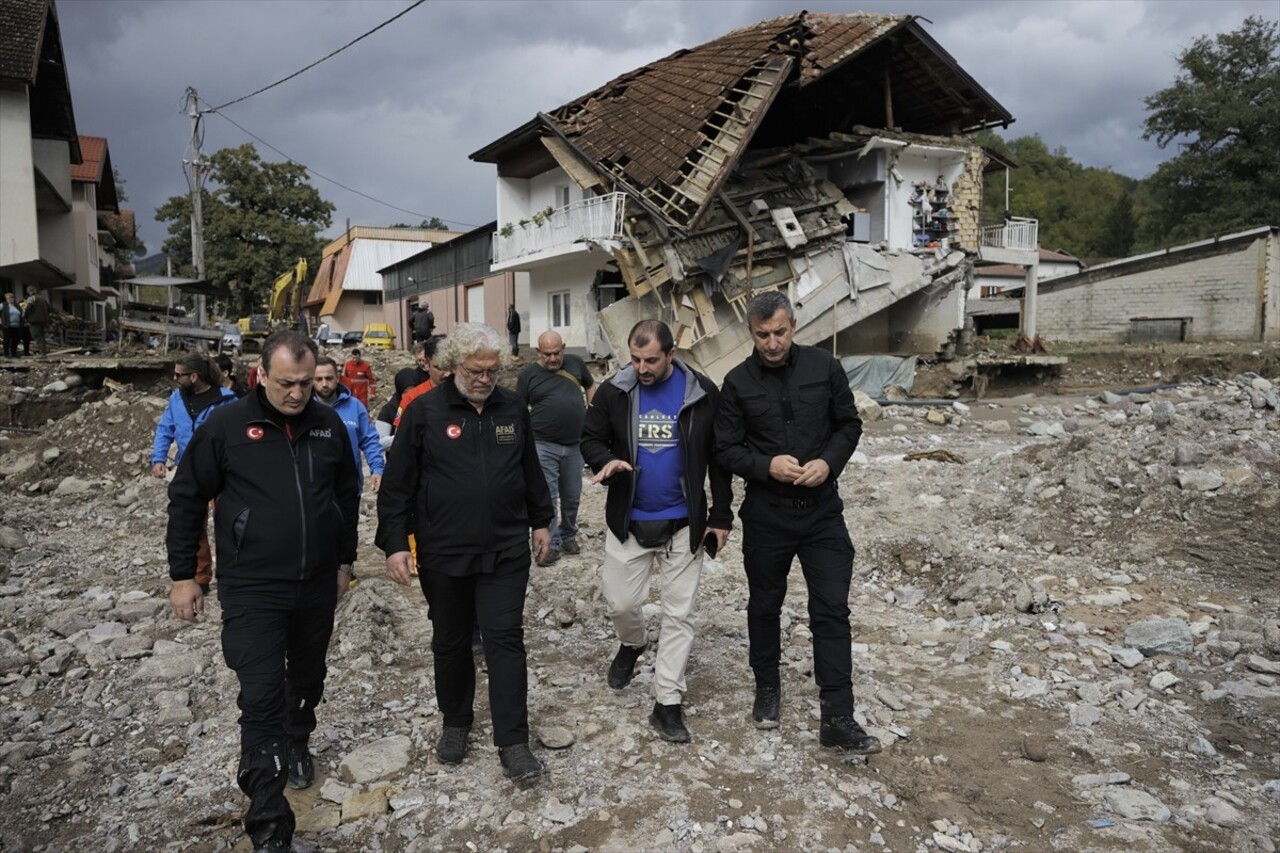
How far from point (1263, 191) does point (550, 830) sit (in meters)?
44.4

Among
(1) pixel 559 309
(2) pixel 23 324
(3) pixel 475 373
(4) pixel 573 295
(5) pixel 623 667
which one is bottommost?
(5) pixel 623 667

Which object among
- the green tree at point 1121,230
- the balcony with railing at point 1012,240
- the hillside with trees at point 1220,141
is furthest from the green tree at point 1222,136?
the balcony with railing at point 1012,240

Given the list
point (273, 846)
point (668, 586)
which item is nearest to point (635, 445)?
point (668, 586)

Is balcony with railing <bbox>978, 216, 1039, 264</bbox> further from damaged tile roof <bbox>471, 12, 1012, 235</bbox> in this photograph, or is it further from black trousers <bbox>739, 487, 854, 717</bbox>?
black trousers <bbox>739, 487, 854, 717</bbox>

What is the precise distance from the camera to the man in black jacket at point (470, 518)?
3572 mm

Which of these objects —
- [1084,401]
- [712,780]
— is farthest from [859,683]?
[1084,401]

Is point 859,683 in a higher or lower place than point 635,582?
lower

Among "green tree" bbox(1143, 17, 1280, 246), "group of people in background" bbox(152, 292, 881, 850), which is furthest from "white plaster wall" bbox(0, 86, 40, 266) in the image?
"green tree" bbox(1143, 17, 1280, 246)

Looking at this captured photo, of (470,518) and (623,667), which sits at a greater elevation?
(470,518)

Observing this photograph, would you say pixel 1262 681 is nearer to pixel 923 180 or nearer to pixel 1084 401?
pixel 1084 401

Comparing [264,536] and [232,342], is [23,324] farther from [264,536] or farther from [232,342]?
[264,536]

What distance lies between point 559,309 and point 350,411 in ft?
67.2

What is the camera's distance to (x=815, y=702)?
4.41 metres

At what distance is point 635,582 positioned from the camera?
4215mm
